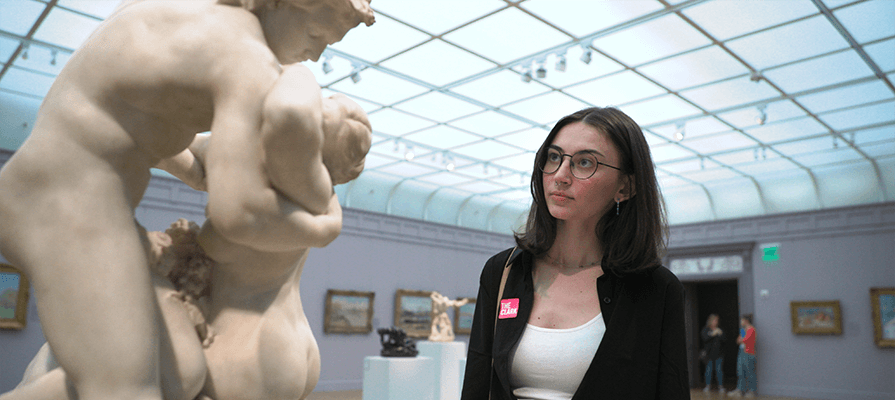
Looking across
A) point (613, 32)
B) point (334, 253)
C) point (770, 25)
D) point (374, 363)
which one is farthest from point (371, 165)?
point (770, 25)

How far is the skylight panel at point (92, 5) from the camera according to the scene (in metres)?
8.35

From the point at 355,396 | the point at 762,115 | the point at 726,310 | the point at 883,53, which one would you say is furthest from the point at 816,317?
the point at 355,396

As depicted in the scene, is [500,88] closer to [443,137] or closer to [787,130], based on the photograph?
[443,137]

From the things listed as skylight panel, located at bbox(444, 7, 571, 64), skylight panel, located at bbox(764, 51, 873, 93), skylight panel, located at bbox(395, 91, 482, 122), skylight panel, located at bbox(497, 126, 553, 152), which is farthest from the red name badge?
skylight panel, located at bbox(497, 126, 553, 152)

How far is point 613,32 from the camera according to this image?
918cm

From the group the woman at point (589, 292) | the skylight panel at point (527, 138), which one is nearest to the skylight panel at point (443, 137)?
the skylight panel at point (527, 138)

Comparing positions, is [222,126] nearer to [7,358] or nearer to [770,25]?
[770,25]

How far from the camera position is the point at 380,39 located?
9609 mm

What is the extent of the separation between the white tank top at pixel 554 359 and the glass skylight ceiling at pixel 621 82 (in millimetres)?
5073

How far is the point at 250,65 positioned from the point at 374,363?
8.78 m

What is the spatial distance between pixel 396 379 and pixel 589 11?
623cm

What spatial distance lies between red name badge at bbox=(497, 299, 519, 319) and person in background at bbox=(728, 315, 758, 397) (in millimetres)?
16284

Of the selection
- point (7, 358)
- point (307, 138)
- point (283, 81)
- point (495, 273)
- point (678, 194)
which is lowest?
point (7, 358)

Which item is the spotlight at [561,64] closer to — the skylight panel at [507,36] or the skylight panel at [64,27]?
the skylight panel at [507,36]
